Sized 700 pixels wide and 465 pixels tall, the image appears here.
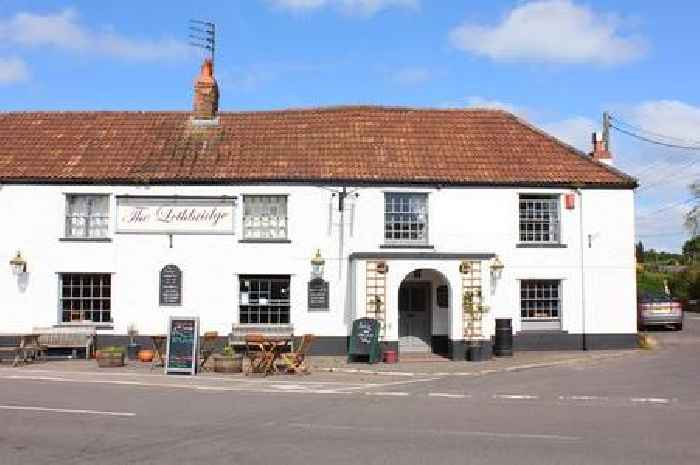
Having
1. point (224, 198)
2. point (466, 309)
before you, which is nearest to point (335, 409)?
point (466, 309)

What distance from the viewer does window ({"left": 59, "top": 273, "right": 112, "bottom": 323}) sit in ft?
79.8

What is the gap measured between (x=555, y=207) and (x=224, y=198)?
10.1 meters

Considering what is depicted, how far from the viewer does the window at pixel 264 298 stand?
953 inches

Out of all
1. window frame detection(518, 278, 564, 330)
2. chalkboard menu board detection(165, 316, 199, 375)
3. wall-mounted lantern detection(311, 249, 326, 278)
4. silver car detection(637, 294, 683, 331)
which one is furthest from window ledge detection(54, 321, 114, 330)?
silver car detection(637, 294, 683, 331)

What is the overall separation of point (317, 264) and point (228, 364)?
4.72 metres

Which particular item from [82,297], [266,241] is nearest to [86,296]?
[82,297]

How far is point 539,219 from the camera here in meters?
24.8

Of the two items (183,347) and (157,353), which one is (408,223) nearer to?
(183,347)

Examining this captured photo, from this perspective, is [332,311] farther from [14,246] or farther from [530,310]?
[14,246]

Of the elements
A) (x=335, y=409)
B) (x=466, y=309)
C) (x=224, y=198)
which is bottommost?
(x=335, y=409)

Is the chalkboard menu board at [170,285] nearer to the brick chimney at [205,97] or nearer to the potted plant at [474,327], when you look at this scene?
the brick chimney at [205,97]

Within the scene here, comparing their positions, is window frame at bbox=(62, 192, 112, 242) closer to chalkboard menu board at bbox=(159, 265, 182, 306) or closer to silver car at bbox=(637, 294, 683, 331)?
chalkboard menu board at bbox=(159, 265, 182, 306)

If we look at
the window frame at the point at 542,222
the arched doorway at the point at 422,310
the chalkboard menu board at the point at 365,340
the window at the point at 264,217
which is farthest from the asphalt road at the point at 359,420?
the window at the point at 264,217

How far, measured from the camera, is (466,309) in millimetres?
23172
